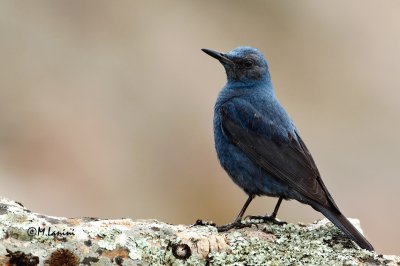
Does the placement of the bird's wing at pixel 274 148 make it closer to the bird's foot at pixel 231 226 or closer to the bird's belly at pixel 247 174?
the bird's belly at pixel 247 174

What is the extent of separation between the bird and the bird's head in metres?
0.08

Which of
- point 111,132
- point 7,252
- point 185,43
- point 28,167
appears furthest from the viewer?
point 185,43

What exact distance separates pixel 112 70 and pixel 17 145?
95.8 inches

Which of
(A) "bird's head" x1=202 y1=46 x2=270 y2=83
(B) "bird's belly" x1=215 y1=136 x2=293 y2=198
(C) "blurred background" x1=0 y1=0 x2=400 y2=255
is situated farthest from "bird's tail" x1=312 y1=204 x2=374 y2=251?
(C) "blurred background" x1=0 y1=0 x2=400 y2=255

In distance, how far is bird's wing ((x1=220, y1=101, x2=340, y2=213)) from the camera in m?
7.44

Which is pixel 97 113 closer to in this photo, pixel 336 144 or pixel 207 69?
pixel 207 69

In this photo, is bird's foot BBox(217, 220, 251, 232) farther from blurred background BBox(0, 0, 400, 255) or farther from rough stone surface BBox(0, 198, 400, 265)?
blurred background BBox(0, 0, 400, 255)

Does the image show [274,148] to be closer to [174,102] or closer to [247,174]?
[247,174]

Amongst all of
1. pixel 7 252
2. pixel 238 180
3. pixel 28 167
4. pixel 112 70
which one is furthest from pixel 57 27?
pixel 7 252

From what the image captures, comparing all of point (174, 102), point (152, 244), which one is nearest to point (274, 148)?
point (152, 244)

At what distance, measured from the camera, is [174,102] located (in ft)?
45.5

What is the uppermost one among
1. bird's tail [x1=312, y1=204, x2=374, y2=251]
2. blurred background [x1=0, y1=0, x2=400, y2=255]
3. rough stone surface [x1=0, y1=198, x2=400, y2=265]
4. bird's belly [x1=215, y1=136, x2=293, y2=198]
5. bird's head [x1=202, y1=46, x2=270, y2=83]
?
blurred background [x1=0, y1=0, x2=400, y2=255]

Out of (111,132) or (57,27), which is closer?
(111,132)

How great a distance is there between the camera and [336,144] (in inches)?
567
